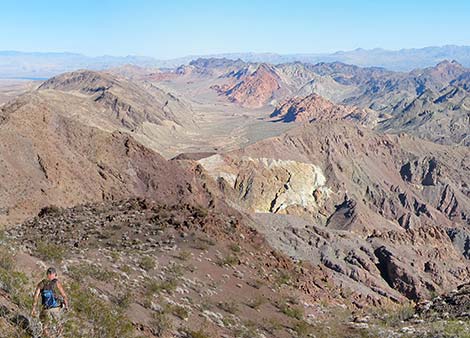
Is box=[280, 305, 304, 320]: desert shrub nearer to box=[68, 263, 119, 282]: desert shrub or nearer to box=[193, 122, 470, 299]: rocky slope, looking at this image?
box=[68, 263, 119, 282]: desert shrub

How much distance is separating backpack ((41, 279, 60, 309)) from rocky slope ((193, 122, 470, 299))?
32.5m

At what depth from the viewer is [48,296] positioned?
935cm

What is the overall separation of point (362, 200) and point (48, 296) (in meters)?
80.6

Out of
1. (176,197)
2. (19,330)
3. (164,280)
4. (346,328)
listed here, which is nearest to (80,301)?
(19,330)

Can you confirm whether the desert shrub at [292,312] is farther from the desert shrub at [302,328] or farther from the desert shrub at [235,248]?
the desert shrub at [235,248]

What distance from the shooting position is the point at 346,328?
1770 cm

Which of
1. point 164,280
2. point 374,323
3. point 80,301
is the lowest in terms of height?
point 374,323

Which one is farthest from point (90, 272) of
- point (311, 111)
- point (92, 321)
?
point (311, 111)

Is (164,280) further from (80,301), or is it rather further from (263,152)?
(263,152)

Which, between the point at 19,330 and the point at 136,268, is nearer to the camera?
the point at 19,330

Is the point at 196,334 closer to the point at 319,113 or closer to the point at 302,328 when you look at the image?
the point at 302,328

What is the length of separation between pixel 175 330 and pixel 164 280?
144 inches

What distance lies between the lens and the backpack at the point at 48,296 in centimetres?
934

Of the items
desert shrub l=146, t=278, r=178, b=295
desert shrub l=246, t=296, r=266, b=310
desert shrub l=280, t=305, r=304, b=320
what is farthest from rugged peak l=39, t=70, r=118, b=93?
desert shrub l=146, t=278, r=178, b=295
